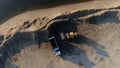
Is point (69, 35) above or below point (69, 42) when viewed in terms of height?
above

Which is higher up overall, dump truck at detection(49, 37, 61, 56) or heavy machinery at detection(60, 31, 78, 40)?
heavy machinery at detection(60, 31, 78, 40)

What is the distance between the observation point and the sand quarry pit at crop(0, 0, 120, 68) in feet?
24.4

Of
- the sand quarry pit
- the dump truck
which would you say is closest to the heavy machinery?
the sand quarry pit

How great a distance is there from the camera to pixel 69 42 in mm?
7609

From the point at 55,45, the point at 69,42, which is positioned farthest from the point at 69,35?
the point at 55,45

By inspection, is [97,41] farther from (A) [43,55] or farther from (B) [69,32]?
(A) [43,55]

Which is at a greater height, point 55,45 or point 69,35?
point 69,35

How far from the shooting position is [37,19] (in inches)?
313

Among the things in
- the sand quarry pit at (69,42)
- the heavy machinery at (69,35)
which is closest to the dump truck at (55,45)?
the sand quarry pit at (69,42)

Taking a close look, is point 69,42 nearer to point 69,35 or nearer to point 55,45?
point 69,35

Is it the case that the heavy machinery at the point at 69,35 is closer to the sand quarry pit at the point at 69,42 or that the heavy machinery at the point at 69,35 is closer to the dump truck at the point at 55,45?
the sand quarry pit at the point at 69,42

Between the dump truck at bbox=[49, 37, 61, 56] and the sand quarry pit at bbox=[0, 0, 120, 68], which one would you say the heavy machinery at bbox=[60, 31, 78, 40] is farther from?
the dump truck at bbox=[49, 37, 61, 56]

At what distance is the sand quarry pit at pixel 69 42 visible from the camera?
7430mm

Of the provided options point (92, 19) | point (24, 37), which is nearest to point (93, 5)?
point (92, 19)
